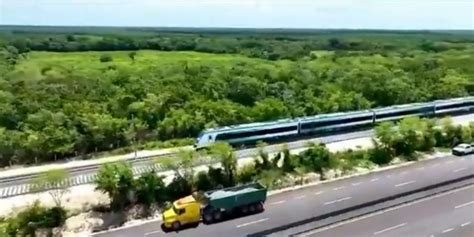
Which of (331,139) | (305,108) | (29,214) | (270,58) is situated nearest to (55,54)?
(270,58)

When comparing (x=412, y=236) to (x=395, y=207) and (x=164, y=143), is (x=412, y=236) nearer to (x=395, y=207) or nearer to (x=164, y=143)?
(x=395, y=207)

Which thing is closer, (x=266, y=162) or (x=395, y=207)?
(x=395, y=207)

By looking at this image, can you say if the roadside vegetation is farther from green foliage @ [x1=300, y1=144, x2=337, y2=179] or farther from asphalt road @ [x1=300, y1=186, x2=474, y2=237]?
asphalt road @ [x1=300, y1=186, x2=474, y2=237]

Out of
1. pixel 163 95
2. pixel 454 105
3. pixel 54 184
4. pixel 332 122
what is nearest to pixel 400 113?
pixel 332 122

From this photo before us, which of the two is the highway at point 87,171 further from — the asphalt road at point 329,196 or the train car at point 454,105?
the train car at point 454,105

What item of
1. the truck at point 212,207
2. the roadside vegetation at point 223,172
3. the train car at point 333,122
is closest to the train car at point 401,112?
the train car at point 333,122

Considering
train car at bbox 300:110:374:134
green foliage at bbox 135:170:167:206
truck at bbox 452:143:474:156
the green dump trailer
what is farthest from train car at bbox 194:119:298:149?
truck at bbox 452:143:474:156

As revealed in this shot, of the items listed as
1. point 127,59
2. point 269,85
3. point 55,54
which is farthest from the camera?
point 55,54
